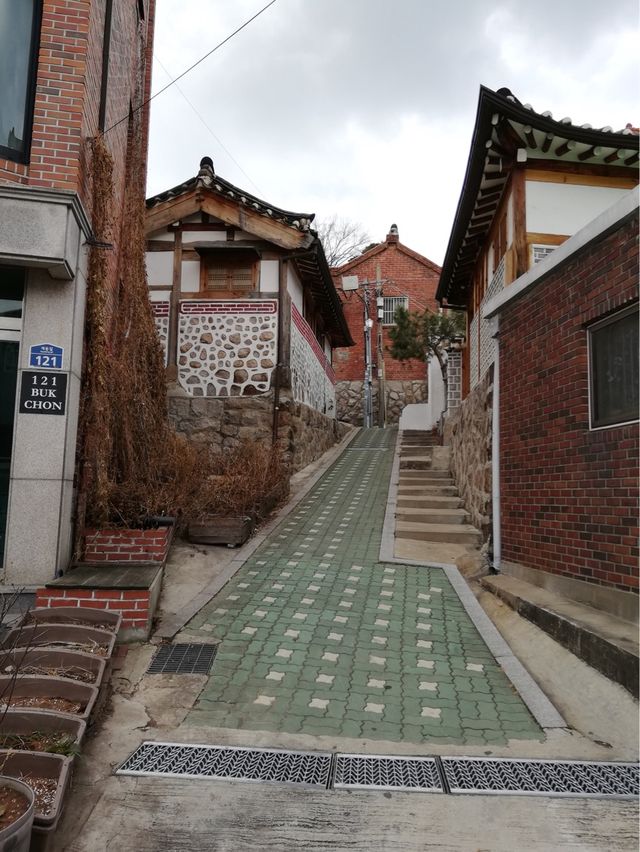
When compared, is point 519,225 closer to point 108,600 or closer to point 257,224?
point 257,224

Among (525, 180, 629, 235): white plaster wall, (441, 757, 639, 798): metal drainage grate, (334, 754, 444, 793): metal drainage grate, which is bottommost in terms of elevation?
(334, 754, 444, 793): metal drainage grate

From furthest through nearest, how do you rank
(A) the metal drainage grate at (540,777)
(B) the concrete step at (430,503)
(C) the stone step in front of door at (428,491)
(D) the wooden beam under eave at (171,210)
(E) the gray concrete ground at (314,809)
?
(D) the wooden beam under eave at (171,210), (C) the stone step in front of door at (428,491), (B) the concrete step at (430,503), (A) the metal drainage grate at (540,777), (E) the gray concrete ground at (314,809)

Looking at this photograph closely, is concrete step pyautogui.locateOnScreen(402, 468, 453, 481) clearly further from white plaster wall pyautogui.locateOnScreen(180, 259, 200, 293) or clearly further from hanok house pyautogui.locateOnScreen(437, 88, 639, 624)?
white plaster wall pyautogui.locateOnScreen(180, 259, 200, 293)

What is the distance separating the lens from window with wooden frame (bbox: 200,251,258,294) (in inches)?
434

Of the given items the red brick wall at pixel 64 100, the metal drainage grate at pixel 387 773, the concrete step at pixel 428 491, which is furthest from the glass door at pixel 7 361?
the concrete step at pixel 428 491

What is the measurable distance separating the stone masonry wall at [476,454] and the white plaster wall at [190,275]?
5717mm

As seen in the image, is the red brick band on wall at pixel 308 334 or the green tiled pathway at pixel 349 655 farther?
the red brick band on wall at pixel 308 334

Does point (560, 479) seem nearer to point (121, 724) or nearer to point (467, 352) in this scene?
point (121, 724)

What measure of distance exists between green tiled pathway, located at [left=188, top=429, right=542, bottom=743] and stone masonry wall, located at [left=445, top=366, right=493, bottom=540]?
147 centimetres

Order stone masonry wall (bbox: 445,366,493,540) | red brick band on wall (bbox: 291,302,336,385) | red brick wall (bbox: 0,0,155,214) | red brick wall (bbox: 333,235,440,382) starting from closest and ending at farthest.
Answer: red brick wall (bbox: 0,0,155,214) < stone masonry wall (bbox: 445,366,493,540) < red brick band on wall (bbox: 291,302,336,385) < red brick wall (bbox: 333,235,440,382)

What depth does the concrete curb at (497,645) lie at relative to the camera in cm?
366

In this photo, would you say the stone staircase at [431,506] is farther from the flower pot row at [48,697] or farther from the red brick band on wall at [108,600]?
the flower pot row at [48,697]

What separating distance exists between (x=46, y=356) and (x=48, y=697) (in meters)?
3.07

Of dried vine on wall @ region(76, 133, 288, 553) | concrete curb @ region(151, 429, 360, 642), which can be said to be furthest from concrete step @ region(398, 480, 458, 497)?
dried vine on wall @ region(76, 133, 288, 553)
